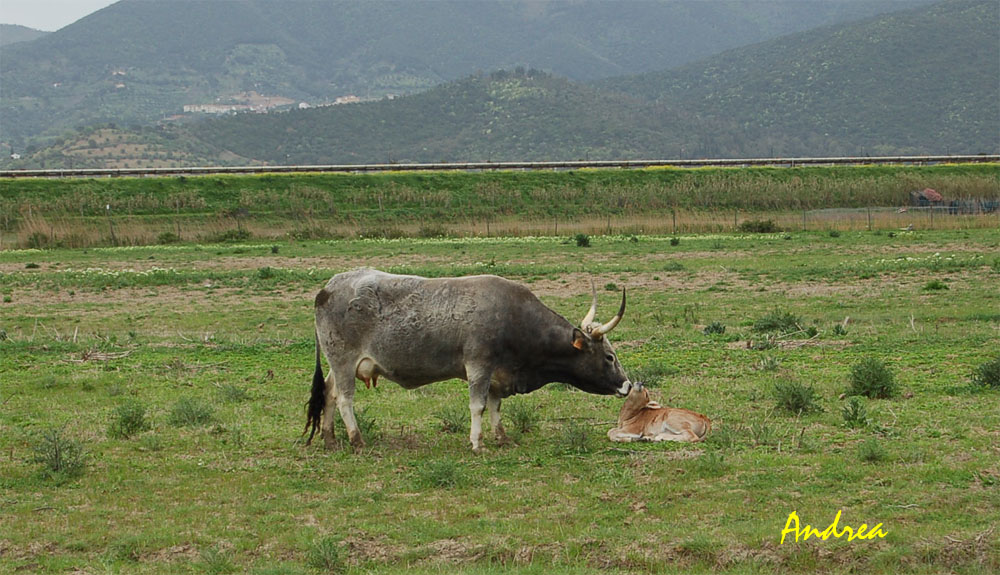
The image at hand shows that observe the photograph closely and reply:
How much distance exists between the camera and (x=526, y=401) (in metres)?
15.8

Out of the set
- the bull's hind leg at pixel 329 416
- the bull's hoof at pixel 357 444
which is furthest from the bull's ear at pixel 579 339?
the bull's hind leg at pixel 329 416

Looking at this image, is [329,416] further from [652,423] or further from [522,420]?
[652,423]

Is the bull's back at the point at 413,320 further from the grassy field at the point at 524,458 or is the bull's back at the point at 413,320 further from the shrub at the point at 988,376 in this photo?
the shrub at the point at 988,376

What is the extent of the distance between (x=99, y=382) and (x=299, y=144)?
7290 inches

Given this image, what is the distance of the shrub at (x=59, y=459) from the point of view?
12.0m

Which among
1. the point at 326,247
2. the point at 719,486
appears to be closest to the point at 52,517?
the point at 719,486

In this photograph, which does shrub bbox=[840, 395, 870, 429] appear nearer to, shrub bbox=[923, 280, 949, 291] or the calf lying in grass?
the calf lying in grass

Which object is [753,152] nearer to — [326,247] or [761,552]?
[326,247]

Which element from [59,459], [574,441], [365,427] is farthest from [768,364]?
[59,459]

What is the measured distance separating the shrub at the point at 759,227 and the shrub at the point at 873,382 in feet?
127

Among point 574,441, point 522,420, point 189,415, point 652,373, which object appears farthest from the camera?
point 652,373

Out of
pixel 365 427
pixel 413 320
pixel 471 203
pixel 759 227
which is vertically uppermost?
pixel 413 320

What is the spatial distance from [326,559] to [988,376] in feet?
34.6

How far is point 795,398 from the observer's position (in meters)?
14.2
